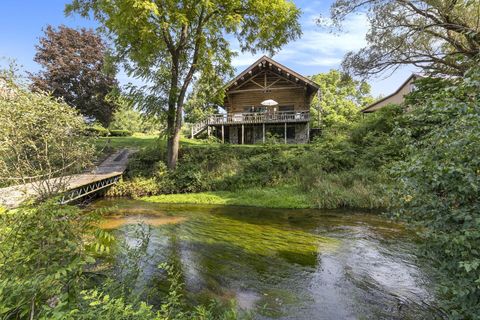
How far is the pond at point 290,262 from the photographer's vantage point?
4.79 metres

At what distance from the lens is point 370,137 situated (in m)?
17.2

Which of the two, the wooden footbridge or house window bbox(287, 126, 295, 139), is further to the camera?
house window bbox(287, 126, 295, 139)

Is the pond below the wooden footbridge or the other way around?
below

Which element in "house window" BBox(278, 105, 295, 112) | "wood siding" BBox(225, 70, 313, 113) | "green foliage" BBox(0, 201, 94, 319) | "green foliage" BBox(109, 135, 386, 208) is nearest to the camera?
"green foliage" BBox(0, 201, 94, 319)

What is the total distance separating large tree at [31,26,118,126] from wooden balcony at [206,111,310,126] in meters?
9.78

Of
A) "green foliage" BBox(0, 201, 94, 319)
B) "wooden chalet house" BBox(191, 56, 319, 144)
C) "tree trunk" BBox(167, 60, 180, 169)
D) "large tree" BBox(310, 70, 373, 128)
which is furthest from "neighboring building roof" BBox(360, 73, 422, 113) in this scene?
"green foliage" BBox(0, 201, 94, 319)

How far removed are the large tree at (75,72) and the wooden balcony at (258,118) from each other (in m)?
9.78

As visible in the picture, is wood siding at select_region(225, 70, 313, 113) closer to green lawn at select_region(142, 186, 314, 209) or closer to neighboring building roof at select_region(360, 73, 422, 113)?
neighboring building roof at select_region(360, 73, 422, 113)

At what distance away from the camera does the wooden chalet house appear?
24328 millimetres

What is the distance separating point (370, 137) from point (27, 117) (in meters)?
16.9

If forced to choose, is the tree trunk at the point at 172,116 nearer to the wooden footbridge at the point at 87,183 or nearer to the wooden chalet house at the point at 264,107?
the wooden footbridge at the point at 87,183

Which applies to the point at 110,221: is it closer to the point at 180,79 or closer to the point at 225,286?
the point at 225,286

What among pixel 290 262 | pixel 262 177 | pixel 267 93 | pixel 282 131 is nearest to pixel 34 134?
pixel 290 262

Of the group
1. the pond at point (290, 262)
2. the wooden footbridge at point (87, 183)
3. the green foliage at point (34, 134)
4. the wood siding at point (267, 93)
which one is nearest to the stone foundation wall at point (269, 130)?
the wood siding at point (267, 93)
